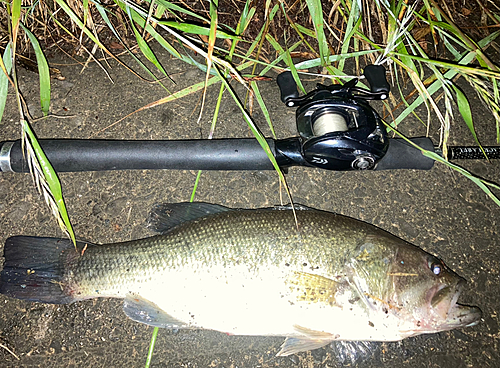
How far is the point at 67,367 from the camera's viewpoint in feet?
7.17

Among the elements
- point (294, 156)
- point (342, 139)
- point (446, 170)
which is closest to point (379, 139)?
point (342, 139)

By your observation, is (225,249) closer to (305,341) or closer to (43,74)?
(305,341)

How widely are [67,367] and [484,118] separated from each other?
334cm

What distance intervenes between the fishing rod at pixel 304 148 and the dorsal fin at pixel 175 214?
0.78ft

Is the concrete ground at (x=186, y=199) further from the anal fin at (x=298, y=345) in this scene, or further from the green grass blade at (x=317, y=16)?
the green grass blade at (x=317, y=16)

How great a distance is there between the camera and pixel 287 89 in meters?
2.00

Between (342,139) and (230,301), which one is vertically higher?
(342,139)

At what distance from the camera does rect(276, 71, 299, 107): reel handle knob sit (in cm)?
198

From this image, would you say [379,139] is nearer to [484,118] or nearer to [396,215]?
[396,215]

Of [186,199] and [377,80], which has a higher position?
[377,80]

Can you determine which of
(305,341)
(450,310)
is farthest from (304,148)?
(450,310)

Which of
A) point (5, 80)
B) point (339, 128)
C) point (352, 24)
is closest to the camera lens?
point (339, 128)

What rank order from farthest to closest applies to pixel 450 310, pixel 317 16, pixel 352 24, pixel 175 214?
pixel 352 24, pixel 317 16, pixel 175 214, pixel 450 310

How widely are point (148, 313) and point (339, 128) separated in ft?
4.72
